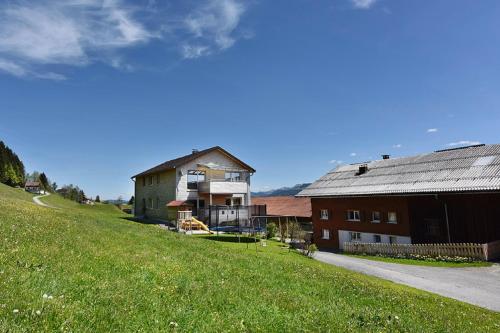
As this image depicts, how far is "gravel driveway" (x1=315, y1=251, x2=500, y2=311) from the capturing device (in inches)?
590

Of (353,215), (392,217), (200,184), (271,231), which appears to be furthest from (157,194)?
(392,217)

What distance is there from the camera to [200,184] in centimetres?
4362

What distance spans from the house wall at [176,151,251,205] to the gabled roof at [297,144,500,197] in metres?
10.9

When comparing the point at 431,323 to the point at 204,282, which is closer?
the point at 431,323

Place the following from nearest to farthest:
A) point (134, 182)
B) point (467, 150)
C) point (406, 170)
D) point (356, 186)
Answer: point (467, 150), point (406, 170), point (356, 186), point (134, 182)

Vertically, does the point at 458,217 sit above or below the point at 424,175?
below

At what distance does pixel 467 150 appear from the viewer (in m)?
32.8

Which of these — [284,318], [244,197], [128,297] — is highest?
[244,197]

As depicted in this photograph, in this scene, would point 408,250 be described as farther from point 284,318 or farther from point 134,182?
point 134,182

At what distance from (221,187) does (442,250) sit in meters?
25.3

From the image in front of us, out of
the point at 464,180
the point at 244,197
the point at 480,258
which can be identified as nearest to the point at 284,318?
the point at 480,258

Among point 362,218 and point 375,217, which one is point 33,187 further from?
point 375,217

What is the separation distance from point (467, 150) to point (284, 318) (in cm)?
3364

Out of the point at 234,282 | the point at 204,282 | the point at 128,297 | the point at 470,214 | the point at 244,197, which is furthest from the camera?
the point at 244,197
